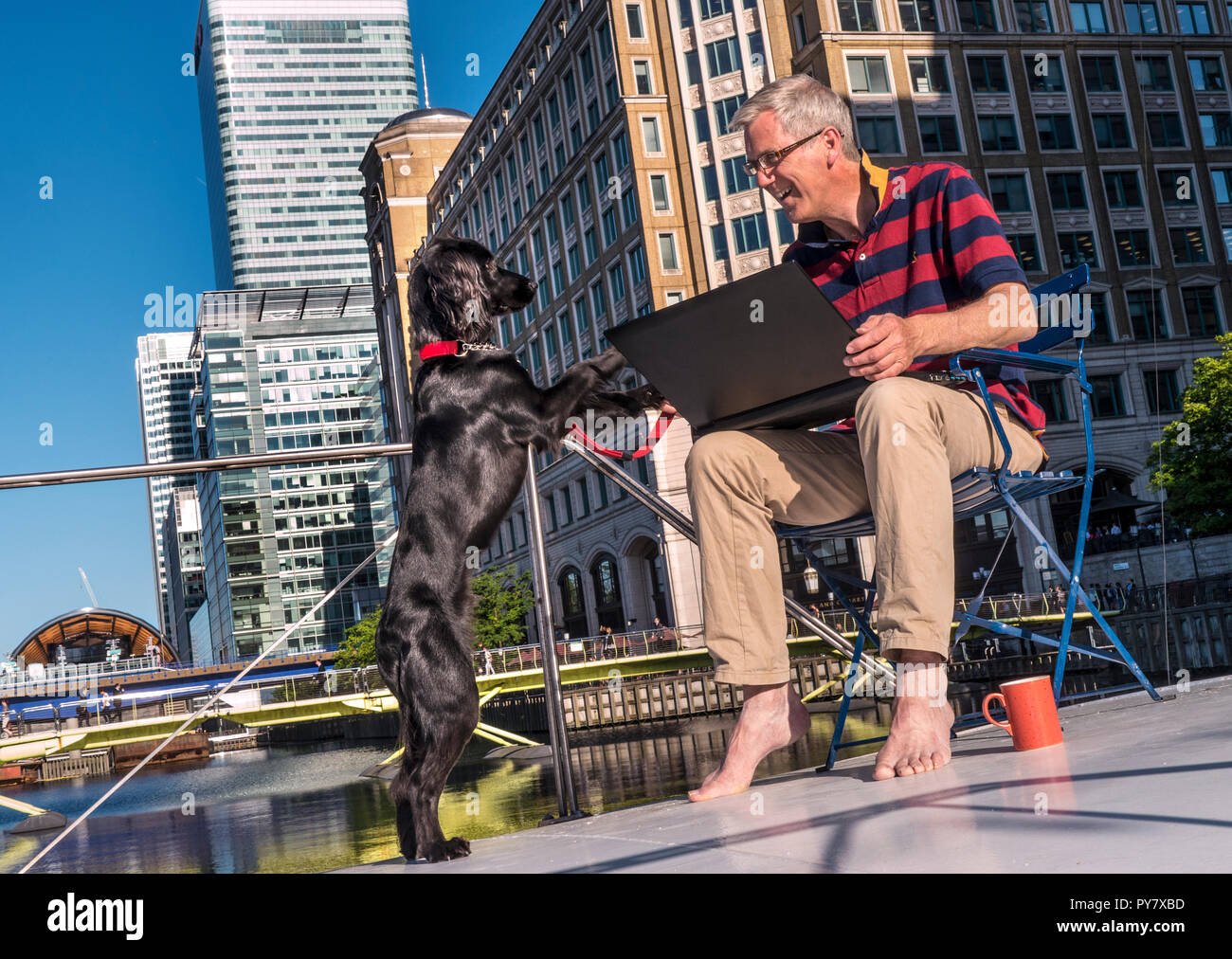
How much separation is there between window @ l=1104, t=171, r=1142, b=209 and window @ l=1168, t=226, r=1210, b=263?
5.82 feet

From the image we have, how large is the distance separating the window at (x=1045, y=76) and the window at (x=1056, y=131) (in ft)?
3.39

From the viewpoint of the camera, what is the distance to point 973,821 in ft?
5.17

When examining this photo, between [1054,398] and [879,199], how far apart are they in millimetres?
38412

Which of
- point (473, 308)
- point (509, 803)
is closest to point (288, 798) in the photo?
point (509, 803)

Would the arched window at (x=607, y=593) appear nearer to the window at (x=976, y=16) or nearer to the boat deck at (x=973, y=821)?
the window at (x=976, y=16)

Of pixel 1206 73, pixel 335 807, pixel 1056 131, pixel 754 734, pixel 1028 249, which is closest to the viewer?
pixel 754 734

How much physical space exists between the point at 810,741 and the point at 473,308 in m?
12.9

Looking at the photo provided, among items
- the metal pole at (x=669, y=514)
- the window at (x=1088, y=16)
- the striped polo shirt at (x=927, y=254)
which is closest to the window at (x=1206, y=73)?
the window at (x=1088, y=16)

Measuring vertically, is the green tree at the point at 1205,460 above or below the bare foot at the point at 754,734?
above

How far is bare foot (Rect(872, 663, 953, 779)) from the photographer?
7.96ft

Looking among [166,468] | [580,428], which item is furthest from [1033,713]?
[166,468]

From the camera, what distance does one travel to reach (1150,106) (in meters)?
41.4

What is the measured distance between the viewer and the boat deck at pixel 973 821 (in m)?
1.29

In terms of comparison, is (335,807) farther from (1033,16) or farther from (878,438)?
(1033,16)
